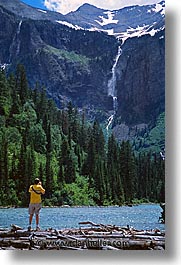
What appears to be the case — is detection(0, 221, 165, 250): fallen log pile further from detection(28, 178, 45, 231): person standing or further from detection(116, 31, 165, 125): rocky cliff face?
detection(116, 31, 165, 125): rocky cliff face

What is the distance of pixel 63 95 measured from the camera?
11.0 feet

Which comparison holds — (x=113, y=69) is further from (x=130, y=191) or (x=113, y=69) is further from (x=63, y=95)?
(x=130, y=191)

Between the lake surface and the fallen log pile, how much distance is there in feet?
0.09

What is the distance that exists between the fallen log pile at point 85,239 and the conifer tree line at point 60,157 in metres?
0.15

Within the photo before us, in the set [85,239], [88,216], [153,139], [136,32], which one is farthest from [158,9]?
[85,239]

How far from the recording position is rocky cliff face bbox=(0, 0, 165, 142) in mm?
3325

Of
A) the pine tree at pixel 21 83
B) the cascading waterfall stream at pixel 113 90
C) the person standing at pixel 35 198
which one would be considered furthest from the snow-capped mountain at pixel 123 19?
the person standing at pixel 35 198

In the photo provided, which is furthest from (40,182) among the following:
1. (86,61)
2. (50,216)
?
(86,61)

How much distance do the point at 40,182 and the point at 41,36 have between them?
751 millimetres

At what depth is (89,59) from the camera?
3.39 metres

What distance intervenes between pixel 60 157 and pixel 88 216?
33cm

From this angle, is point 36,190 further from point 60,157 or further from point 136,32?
point 136,32

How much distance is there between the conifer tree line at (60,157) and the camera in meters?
3.28

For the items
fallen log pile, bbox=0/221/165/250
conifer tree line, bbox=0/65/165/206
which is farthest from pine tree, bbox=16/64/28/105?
fallen log pile, bbox=0/221/165/250
